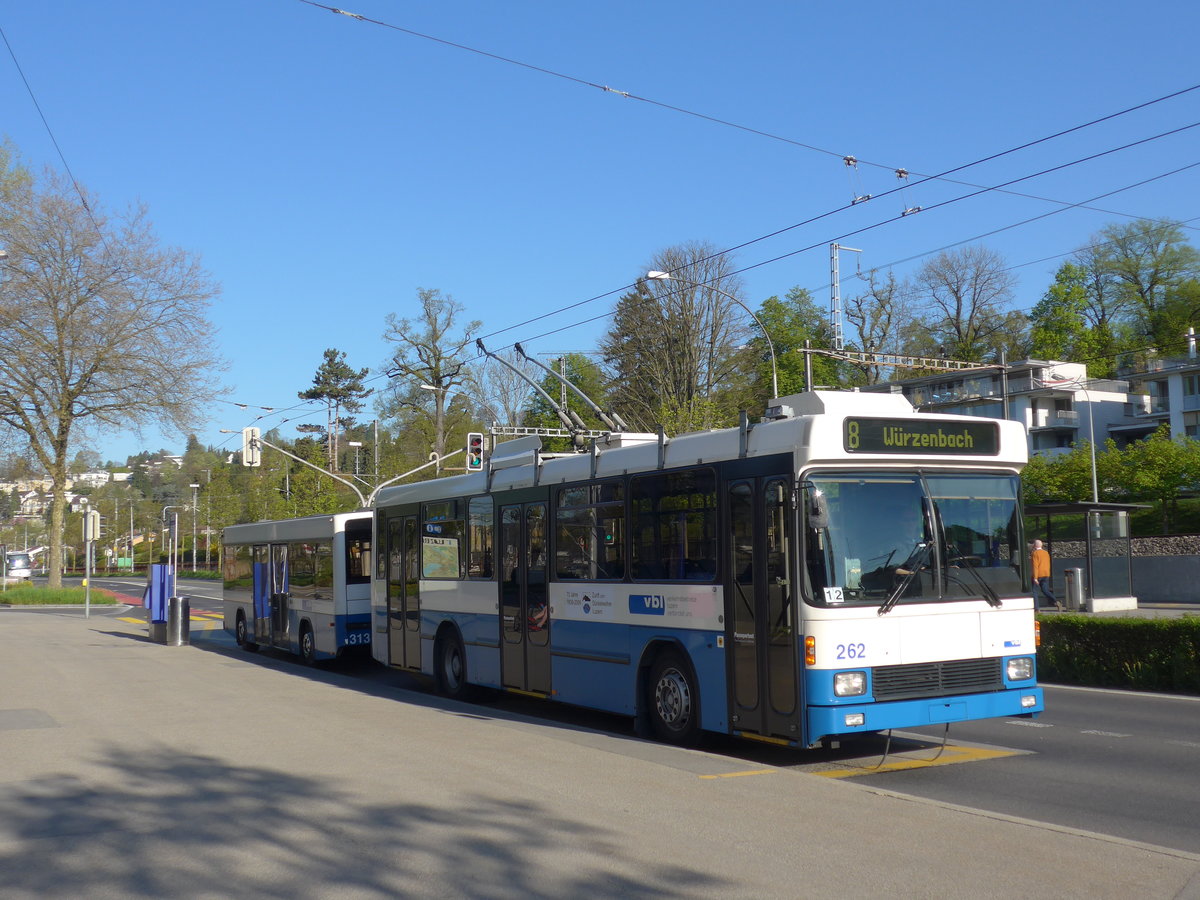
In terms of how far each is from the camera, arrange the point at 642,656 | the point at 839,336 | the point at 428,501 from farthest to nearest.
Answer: the point at 839,336 < the point at 428,501 < the point at 642,656

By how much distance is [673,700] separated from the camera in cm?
1116

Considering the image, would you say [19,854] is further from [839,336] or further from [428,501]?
[839,336]

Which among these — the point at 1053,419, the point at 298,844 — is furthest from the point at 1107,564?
the point at 1053,419

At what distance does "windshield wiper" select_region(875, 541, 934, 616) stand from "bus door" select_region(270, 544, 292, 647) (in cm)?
1627

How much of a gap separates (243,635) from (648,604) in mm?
17298

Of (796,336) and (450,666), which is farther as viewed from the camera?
(796,336)

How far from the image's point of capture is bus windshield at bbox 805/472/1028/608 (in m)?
9.33

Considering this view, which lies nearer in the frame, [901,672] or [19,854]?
[19,854]

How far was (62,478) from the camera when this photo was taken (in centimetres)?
4006

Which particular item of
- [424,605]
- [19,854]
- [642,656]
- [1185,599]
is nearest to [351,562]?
[424,605]

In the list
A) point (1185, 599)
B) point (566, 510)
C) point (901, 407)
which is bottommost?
point (1185, 599)

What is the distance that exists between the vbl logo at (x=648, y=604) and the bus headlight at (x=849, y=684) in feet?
7.82

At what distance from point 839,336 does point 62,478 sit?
37.9 metres

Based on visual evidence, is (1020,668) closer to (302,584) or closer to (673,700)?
(673,700)
